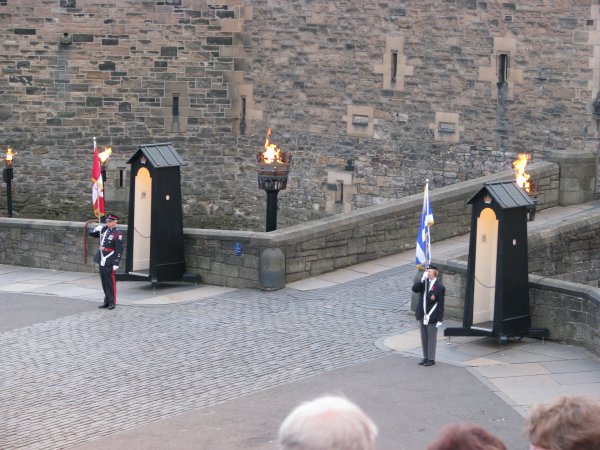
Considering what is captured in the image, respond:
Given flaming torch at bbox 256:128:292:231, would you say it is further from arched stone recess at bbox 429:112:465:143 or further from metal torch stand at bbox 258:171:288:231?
arched stone recess at bbox 429:112:465:143

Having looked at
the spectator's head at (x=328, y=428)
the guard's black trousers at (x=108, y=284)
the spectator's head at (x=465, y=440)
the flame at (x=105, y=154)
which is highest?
the flame at (x=105, y=154)

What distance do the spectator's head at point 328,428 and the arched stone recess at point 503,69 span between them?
17920 mm

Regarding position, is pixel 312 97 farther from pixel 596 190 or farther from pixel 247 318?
pixel 247 318

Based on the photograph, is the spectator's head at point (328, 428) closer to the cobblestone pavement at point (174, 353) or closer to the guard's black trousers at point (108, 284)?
the cobblestone pavement at point (174, 353)

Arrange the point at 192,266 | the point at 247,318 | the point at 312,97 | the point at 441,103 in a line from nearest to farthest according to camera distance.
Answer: the point at 247,318, the point at 192,266, the point at 441,103, the point at 312,97

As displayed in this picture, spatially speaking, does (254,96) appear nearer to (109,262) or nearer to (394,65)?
(394,65)

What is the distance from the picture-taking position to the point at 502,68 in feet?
71.3

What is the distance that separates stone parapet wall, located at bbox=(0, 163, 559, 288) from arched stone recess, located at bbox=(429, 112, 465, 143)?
3078mm

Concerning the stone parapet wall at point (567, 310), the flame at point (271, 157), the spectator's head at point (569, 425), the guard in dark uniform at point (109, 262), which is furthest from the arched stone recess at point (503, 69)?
the spectator's head at point (569, 425)

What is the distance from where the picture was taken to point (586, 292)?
12.9m

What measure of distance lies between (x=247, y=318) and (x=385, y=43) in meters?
9.89

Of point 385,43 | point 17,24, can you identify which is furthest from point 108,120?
point 385,43

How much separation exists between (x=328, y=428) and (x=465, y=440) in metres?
0.54

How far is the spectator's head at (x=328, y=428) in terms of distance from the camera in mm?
4059
